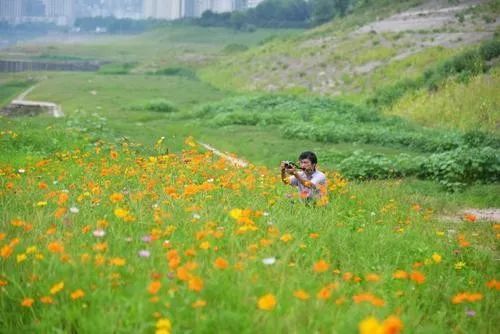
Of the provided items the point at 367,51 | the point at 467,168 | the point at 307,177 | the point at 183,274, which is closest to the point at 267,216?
the point at 307,177

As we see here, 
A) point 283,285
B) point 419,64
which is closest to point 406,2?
point 419,64

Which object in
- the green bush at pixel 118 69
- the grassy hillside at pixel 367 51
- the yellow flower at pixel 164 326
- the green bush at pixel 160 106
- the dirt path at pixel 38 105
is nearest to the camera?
the yellow flower at pixel 164 326

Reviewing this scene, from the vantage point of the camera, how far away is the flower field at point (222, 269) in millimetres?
4420

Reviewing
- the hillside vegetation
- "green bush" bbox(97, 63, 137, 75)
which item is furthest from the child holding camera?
"green bush" bbox(97, 63, 137, 75)

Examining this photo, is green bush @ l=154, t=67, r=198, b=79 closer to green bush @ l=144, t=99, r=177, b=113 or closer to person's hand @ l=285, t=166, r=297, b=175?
green bush @ l=144, t=99, r=177, b=113

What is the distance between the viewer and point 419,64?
3331 cm

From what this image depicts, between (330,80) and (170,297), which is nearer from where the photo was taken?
(170,297)

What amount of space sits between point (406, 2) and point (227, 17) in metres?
82.7

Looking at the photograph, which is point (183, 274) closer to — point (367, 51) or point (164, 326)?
point (164, 326)

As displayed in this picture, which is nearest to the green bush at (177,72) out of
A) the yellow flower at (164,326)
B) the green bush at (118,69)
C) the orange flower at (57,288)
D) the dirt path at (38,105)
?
the green bush at (118,69)

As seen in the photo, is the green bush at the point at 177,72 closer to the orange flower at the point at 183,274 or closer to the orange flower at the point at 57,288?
the orange flower at the point at 57,288

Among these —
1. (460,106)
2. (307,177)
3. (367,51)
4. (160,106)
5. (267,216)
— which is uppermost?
(367,51)

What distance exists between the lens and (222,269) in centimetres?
503

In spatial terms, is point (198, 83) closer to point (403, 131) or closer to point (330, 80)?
point (330, 80)
